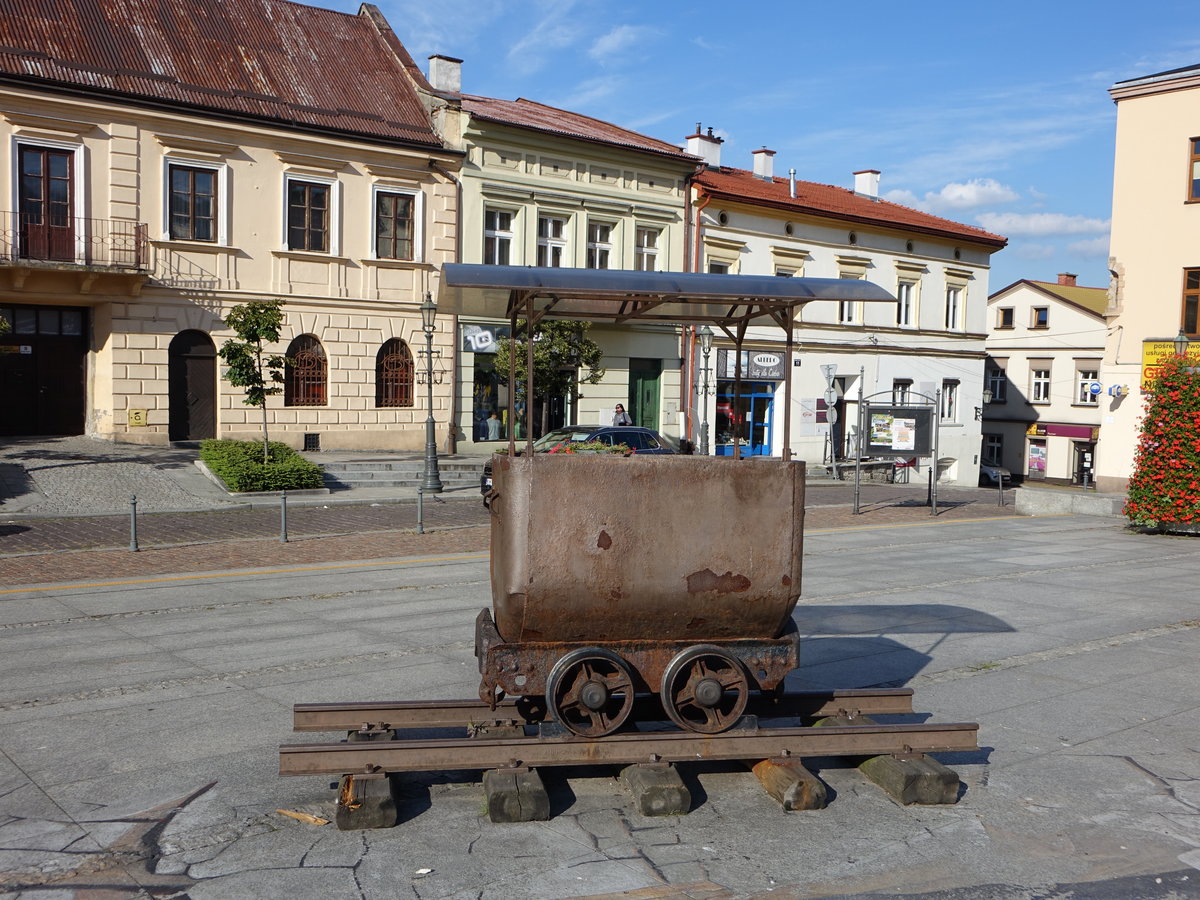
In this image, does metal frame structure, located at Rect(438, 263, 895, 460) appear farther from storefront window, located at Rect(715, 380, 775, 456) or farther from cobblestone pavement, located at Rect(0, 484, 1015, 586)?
storefront window, located at Rect(715, 380, 775, 456)

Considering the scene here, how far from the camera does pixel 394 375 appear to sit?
1130 inches

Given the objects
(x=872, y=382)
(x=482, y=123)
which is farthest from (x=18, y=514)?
(x=872, y=382)

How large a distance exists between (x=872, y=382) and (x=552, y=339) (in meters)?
16.4

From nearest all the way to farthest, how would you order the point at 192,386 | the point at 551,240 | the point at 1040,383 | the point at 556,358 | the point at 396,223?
1. the point at 192,386
2. the point at 556,358
3. the point at 396,223
4. the point at 551,240
5. the point at 1040,383

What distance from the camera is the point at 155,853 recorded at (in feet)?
16.0

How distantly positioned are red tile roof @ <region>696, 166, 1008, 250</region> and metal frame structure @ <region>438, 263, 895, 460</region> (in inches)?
1107

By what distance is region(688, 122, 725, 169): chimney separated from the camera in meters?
36.6

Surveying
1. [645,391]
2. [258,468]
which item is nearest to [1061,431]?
[645,391]

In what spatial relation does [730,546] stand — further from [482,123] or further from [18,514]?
[482,123]

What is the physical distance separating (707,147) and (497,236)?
10.2 metres

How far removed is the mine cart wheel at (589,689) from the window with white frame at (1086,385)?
4994 centimetres

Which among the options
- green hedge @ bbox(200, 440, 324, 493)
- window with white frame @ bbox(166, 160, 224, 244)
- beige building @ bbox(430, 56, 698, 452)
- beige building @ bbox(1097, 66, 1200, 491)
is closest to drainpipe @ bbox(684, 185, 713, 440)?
beige building @ bbox(430, 56, 698, 452)

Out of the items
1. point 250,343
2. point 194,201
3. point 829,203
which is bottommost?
point 250,343

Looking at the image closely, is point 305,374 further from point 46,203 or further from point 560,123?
point 560,123
